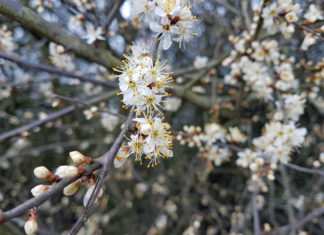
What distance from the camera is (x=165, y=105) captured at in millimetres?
2023

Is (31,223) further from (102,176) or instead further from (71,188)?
(102,176)

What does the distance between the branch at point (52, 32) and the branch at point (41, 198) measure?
1.13 metres

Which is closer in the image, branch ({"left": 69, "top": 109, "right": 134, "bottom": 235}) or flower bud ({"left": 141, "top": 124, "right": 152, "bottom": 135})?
branch ({"left": 69, "top": 109, "right": 134, "bottom": 235})

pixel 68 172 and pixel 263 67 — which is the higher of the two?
pixel 263 67

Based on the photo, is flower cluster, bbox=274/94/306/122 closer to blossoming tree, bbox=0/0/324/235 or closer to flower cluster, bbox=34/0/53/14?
blossoming tree, bbox=0/0/324/235

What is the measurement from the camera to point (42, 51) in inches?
107

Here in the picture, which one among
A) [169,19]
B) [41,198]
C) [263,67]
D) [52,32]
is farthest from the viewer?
[263,67]

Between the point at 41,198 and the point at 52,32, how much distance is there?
4.34ft

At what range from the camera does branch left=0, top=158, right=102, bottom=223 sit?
711mm

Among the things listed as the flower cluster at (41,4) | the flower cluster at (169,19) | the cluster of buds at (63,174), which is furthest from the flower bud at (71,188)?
the flower cluster at (41,4)

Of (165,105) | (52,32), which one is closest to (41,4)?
(52,32)

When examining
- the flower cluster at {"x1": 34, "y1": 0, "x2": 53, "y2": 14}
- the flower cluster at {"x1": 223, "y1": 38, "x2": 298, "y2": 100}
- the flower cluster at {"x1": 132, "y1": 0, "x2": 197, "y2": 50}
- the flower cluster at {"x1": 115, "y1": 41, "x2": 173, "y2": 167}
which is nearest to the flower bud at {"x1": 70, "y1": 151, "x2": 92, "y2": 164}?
the flower cluster at {"x1": 115, "y1": 41, "x2": 173, "y2": 167}

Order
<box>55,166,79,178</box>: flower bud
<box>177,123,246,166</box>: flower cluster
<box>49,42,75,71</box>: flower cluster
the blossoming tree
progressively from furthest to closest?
<box>49,42,75,71</box>: flower cluster, <box>177,123,246,166</box>: flower cluster, the blossoming tree, <box>55,166,79,178</box>: flower bud

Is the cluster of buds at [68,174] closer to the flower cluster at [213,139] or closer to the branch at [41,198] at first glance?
the branch at [41,198]
